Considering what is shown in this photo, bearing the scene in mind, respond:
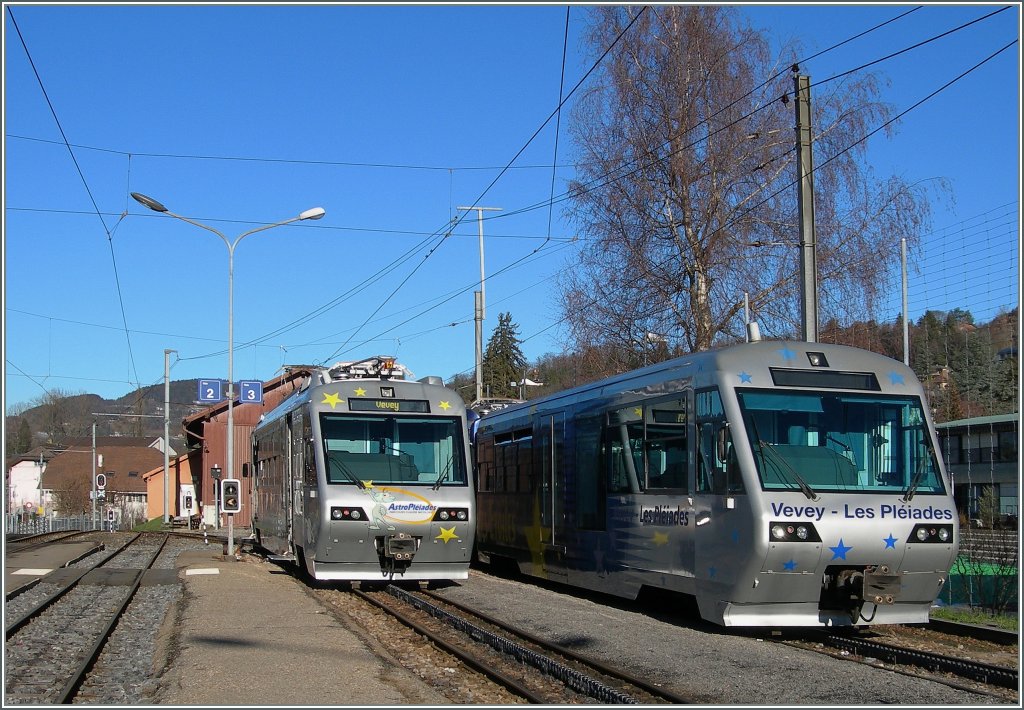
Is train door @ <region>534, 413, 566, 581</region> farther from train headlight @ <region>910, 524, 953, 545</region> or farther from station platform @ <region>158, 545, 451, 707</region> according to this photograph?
train headlight @ <region>910, 524, 953, 545</region>

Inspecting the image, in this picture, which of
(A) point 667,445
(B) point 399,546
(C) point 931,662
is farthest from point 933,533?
(B) point 399,546

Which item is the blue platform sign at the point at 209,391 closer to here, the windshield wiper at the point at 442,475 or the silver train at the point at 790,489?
the windshield wiper at the point at 442,475

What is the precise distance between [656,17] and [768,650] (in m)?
19.5

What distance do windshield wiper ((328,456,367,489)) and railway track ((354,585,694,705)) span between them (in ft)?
6.44

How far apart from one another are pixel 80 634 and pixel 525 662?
6.16m

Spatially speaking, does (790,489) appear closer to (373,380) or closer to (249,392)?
(373,380)

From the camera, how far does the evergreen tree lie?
84.3m

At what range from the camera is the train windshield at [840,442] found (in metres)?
11.3

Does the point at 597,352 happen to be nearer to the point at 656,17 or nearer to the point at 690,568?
the point at 656,17

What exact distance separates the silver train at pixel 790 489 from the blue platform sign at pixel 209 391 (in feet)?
82.2

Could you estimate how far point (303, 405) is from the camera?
56.7ft

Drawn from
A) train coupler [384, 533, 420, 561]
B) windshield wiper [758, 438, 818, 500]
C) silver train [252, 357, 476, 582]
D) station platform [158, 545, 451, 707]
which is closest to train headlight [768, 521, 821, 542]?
windshield wiper [758, 438, 818, 500]

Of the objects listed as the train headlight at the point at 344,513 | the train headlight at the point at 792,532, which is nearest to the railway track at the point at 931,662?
the train headlight at the point at 792,532

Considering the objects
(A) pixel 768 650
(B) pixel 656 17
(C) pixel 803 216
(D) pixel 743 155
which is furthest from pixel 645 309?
(A) pixel 768 650
